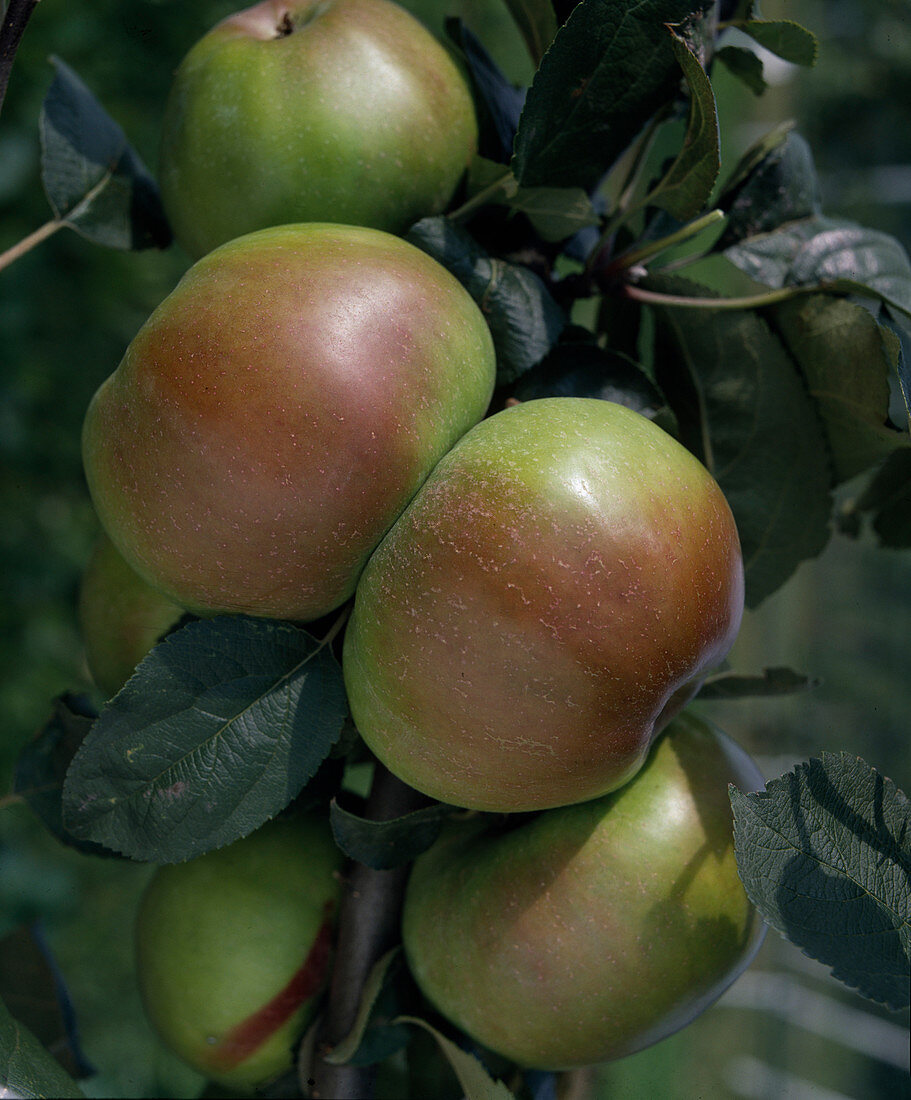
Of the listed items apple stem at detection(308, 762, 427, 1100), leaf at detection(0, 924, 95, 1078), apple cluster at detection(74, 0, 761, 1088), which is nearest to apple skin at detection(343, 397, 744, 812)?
apple cluster at detection(74, 0, 761, 1088)

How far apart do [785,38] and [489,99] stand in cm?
16

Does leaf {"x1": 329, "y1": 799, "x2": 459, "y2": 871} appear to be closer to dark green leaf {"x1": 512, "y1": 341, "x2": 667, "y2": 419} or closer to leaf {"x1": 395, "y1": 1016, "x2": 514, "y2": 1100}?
leaf {"x1": 395, "y1": 1016, "x2": 514, "y2": 1100}

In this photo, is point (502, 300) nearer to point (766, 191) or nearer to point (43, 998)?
point (766, 191)

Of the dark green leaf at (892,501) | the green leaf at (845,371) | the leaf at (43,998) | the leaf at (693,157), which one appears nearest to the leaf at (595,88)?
the leaf at (693,157)

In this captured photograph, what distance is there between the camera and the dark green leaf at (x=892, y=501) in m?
0.57

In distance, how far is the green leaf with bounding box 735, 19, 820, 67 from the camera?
49 cm

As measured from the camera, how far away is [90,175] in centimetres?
56

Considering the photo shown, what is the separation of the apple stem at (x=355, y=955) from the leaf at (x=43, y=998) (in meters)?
0.19

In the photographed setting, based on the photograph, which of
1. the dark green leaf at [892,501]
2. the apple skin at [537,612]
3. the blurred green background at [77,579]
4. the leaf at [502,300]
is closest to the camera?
the apple skin at [537,612]

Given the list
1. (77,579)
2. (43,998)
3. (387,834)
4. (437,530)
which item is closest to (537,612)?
(437,530)

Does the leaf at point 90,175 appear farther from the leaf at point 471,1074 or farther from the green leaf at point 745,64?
the leaf at point 471,1074

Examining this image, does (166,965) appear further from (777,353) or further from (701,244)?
(701,244)

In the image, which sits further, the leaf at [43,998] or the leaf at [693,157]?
the leaf at [43,998]

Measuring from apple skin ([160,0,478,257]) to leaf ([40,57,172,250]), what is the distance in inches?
3.3
